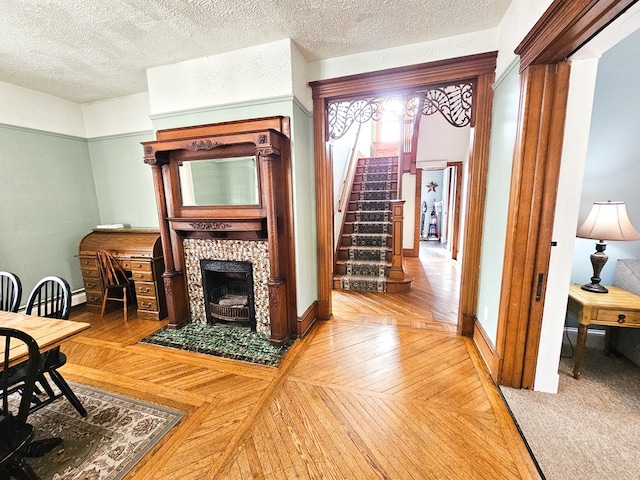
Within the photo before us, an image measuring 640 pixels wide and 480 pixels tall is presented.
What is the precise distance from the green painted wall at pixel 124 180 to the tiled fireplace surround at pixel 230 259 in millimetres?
1221

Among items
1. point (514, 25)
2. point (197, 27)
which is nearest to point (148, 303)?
point (197, 27)

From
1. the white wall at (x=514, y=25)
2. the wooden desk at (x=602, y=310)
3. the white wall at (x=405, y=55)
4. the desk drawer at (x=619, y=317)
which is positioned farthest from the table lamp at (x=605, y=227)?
the white wall at (x=405, y=55)

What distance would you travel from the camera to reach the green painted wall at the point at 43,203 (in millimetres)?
3111

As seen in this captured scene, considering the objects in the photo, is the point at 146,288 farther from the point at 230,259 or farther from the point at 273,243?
the point at 273,243

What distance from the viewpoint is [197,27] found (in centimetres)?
212

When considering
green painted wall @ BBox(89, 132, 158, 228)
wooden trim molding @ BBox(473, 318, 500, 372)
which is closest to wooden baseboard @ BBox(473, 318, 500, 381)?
wooden trim molding @ BBox(473, 318, 500, 372)

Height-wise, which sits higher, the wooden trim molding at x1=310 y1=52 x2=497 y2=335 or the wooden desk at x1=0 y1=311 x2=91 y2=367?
the wooden trim molding at x1=310 y1=52 x2=497 y2=335

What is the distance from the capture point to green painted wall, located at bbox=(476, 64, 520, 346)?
1.92m

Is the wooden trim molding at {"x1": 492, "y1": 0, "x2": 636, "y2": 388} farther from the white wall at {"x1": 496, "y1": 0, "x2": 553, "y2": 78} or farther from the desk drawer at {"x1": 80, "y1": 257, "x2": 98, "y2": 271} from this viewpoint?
the desk drawer at {"x1": 80, "y1": 257, "x2": 98, "y2": 271}

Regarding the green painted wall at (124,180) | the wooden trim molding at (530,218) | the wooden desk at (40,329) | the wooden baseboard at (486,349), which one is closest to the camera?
the wooden desk at (40,329)

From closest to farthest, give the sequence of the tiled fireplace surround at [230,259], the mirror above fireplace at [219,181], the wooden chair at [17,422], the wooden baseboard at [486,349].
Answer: the wooden chair at [17,422], the wooden baseboard at [486,349], the mirror above fireplace at [219,181], the tiled fireplace surround at [230,259]

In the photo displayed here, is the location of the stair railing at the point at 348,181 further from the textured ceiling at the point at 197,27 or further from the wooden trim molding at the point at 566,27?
the wooden trim molding at the point at 566,27

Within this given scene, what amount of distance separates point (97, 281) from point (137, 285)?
2.42 feet

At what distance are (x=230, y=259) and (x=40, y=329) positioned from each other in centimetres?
148
